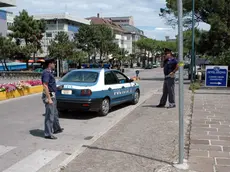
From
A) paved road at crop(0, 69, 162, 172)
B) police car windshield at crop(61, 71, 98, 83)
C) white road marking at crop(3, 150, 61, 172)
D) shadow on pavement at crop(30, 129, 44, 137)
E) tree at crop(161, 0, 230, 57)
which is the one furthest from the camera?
tree at crop(161, 0, 230, 57)

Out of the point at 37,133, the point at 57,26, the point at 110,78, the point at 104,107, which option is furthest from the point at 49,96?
the point at 57,26

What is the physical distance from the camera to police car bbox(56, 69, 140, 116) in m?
8.98

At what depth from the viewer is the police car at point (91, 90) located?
354 inches

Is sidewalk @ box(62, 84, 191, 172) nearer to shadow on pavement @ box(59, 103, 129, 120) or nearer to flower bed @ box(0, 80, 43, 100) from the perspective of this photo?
shadow on pavement @ box(59, 103, 129, 120)

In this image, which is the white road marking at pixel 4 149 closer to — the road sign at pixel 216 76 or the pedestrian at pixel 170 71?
the pedestrian at pixel 170 71

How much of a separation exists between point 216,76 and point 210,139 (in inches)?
380

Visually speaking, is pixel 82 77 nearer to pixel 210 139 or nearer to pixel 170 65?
pixel 170 65

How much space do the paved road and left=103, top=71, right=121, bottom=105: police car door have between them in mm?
471

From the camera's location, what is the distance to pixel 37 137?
22.7ft

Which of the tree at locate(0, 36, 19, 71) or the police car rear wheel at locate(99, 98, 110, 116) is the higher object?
the tree at locate(0, 36, 19, 71)

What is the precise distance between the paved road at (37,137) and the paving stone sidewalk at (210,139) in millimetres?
2030

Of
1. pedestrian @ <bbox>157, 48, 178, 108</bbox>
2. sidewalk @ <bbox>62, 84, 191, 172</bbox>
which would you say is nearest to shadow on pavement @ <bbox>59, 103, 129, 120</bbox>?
sidewalk @ <bbox>62, 84, 191, 172</bbox>

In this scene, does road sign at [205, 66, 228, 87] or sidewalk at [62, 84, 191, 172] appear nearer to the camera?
sidewalk at [62, 84, 191, 172]

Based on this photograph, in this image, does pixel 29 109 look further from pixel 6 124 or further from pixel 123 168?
pixel 123 168
